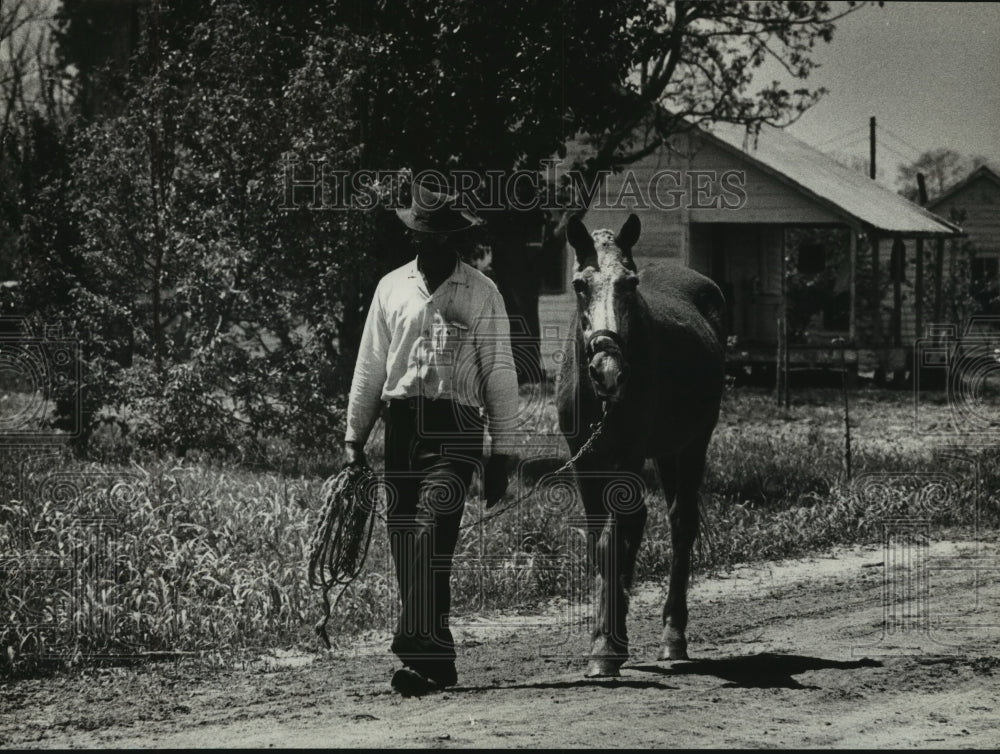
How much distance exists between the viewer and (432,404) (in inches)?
259

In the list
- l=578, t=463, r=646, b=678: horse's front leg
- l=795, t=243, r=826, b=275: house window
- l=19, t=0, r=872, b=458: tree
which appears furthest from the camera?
l=795, t=243, r=826, b=275: house window

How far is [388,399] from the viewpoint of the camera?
6.69 meters

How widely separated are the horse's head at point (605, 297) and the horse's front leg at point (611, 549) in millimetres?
750

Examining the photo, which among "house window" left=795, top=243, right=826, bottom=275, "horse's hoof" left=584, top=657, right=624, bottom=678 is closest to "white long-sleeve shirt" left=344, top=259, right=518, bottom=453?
"horse's hoof" left=584, top=657, right=624, bottom=678

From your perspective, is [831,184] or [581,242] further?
[831,184]

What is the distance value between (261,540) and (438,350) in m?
3.24

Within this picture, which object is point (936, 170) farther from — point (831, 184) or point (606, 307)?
point (606, 307)

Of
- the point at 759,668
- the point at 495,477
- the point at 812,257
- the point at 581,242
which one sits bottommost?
the point at 759,668

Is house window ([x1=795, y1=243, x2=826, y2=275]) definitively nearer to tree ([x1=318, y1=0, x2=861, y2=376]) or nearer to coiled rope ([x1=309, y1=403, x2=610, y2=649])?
tree ([x1=318, y1=0, x2=861, y2=376])

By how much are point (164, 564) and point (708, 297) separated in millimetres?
4022

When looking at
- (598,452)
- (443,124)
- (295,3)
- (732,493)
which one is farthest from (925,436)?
(598,452)

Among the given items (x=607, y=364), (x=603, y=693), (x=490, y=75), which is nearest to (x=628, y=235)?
(x=607, y=364)

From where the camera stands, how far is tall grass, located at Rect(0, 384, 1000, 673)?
7648 mm

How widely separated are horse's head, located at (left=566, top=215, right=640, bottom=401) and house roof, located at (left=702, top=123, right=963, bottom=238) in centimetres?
1704
